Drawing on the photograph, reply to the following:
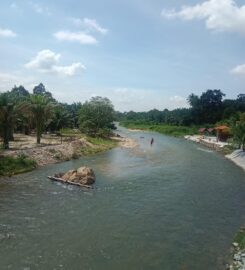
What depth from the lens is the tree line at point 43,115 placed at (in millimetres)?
53594

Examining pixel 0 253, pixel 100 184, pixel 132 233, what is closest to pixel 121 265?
pixel 132 233

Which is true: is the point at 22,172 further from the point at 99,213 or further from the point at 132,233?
the point at 132,233

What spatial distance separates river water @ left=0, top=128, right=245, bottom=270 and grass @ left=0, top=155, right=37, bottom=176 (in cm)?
147

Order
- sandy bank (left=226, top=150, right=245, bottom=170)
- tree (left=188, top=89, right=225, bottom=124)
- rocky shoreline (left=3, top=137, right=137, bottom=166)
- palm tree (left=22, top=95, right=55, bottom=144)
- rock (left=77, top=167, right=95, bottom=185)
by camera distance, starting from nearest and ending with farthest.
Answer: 1. rock (left=77, top=167, right=95, bottom=185)
2. rocky shoreline (left=3, top=137, right=137, bottom=166)
3. sandy bank (left=226, top=150, right=245, bottom=170)
4. palm tree (left=22, top=95, right=55, bottom=144)
5. tree (left=188, top=89, right=225, bottom=124)

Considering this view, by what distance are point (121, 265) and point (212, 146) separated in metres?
72.7

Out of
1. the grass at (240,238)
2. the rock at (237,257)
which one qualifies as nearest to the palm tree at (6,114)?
the grass at (240,238)

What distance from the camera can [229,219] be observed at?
28594mm

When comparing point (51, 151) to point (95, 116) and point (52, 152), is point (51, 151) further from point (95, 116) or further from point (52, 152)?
point (95, 116)

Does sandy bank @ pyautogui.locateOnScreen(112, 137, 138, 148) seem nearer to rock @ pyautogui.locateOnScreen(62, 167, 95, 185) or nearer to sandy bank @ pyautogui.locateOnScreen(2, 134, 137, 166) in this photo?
sandy bank @ pyautogui.locateOnScreen(2, 134, 137, 166)

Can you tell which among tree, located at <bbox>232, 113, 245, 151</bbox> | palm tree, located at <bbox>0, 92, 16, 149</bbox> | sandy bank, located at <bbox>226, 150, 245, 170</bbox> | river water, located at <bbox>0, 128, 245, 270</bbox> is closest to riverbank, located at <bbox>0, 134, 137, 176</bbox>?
river water, located at <bbox>0, 128, 245, 270</bbox>

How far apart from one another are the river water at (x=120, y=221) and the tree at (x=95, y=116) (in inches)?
1962

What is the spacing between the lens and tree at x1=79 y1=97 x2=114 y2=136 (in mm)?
95188

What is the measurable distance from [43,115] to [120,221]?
4202 centimetres

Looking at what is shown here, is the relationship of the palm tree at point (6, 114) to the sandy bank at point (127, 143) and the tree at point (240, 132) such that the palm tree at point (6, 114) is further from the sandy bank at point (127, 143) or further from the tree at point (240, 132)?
the tree at point (240, 132)
